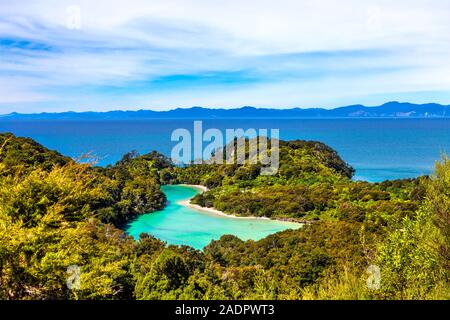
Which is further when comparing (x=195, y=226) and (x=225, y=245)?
(x=195, y=226)

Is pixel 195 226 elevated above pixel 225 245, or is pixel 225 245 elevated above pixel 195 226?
pixel 225 245

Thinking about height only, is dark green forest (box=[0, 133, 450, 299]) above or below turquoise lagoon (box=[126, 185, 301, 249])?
above

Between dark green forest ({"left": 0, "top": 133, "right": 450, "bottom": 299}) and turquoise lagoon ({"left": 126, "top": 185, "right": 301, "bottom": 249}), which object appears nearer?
dark green forest ({"left": 0, "top": 133, "right": 450, "bottom": 299})

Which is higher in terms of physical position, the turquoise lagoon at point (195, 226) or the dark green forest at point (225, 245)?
the dark green forest at point (225, 245)

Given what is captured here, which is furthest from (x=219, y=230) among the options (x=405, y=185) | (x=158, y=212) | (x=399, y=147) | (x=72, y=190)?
(x=399, y=147)

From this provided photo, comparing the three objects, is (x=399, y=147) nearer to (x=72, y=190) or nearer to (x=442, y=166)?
(x=442, y=166)
